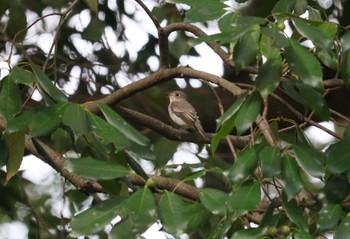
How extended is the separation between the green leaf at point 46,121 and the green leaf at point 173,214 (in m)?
0.37

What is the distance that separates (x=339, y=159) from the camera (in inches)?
107

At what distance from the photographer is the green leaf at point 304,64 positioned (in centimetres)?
268

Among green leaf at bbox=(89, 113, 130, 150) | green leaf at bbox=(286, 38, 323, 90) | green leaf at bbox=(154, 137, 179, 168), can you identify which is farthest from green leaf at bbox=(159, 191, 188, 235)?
green leaf at bbox=(154, 137, 179, 168)

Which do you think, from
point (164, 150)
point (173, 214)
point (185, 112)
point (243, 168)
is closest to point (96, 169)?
point (173, 214)

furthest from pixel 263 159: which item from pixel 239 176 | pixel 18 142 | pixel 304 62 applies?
pixel 18 142

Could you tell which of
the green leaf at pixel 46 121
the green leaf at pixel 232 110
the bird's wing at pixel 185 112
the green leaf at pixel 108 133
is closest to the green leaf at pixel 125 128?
the green leaf at pixel 108 133

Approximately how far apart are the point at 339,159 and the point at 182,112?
2644mm

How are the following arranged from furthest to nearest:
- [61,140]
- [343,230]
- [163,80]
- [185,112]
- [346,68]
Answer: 1. [185,112]
2. [163,80]
3. [61,140]
4. [346,68]
5. [343,230]

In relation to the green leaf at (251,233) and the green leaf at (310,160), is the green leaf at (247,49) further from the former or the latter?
the green leaf at (251,233)

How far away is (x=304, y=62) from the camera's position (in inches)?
105

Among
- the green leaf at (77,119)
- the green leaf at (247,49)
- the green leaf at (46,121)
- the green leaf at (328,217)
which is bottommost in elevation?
the green leaf at (328,217)

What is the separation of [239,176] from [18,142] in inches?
38.6

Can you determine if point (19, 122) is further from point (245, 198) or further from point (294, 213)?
point (294, 213)

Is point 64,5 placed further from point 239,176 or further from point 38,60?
point 239,176
